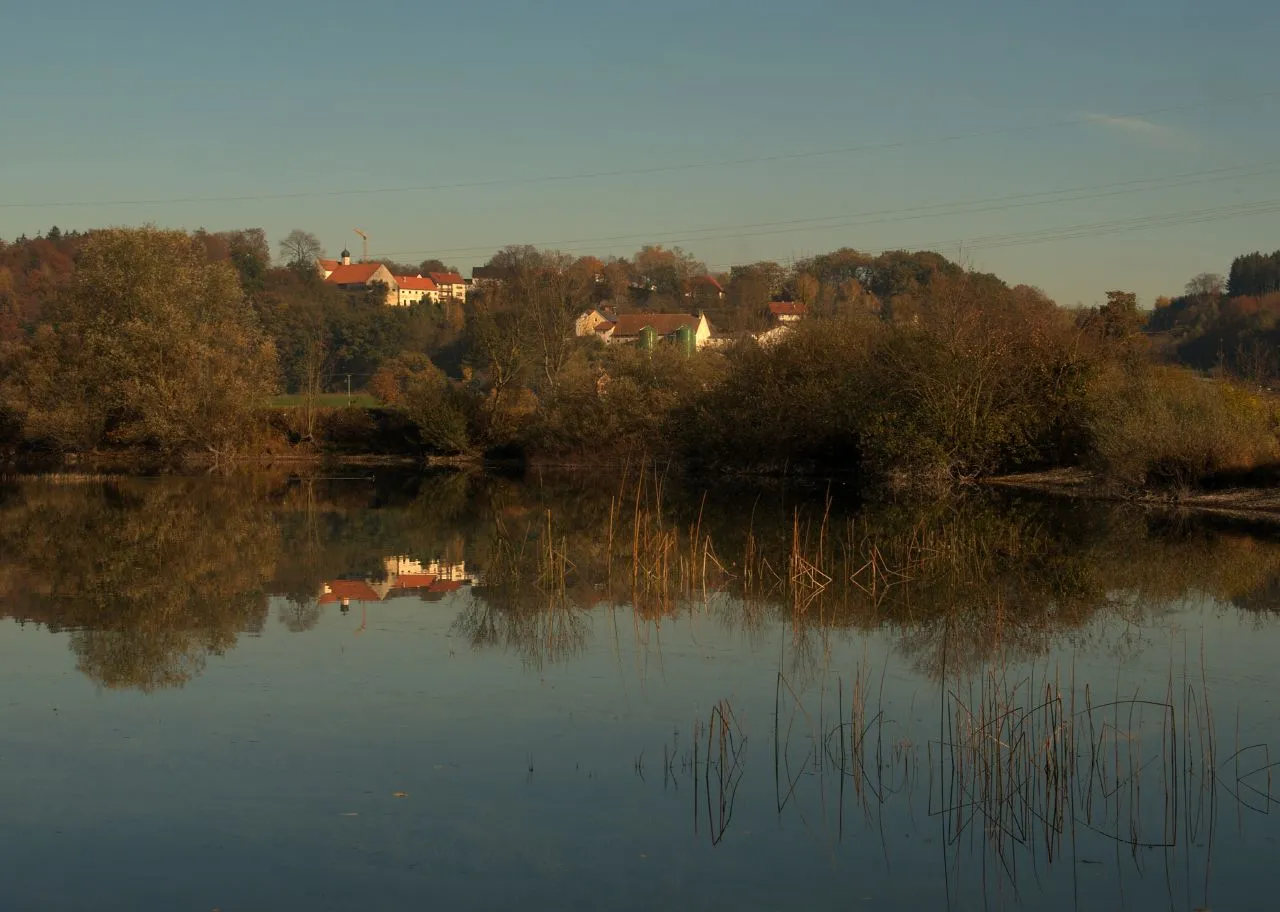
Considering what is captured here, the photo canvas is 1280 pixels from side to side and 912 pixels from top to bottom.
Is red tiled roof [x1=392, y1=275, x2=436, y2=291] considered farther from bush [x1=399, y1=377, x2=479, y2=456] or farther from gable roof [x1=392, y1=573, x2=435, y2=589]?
gable roof [x1=392, y1=573, x2=435, y2=589]

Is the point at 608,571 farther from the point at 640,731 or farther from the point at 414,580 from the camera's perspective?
the point at 640,731

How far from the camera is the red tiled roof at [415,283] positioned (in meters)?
133

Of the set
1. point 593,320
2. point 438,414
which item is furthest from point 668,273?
point 438,414

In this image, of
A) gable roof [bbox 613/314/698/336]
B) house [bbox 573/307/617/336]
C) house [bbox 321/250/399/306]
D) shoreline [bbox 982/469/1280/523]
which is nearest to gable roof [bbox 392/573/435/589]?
shoreline [bbox 982/469/1280/523]

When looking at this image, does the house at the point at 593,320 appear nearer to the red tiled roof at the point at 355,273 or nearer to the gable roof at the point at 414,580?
the red tiled roof at the point at 355,273

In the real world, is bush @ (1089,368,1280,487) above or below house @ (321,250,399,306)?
below

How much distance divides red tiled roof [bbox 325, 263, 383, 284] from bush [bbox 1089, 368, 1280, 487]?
104 meters

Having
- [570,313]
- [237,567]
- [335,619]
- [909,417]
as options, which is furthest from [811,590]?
[570,313]

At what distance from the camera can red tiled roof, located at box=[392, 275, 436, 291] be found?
436ft

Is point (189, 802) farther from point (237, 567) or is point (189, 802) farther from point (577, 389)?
point (577, 389)

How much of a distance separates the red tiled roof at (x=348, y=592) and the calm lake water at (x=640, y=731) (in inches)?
3.1

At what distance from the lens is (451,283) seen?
13825 centimetres

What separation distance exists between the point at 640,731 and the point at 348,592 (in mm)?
6960

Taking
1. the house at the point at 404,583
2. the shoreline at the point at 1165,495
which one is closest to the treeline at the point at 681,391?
the shoreline at the point at 1165,495
